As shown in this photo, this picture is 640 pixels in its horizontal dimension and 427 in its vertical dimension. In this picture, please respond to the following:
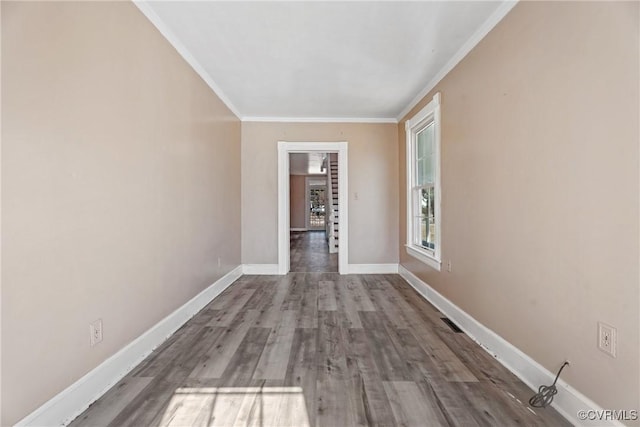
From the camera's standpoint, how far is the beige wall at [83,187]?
3.84 feet

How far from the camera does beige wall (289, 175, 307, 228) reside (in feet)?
41.0

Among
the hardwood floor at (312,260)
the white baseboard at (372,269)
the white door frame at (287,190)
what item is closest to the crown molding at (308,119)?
the white door frame at (287,190)

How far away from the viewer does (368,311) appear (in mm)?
2904

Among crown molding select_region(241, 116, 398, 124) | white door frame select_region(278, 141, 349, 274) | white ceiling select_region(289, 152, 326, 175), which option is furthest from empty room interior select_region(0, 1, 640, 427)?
white ceiling select_region(289, 152, 326, 175)

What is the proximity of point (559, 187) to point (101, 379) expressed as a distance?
8.73 feet

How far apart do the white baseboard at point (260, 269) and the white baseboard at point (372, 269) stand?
1185mm

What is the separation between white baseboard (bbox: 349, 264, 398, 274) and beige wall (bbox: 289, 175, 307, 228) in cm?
816

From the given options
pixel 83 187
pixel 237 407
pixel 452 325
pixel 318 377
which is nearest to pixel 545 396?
pixel 452 325

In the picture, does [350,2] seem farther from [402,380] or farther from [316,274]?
[316,274]

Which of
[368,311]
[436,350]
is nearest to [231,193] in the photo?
[368,311]

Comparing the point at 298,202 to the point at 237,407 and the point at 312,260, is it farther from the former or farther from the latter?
the point at 237,407

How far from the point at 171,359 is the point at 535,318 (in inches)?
90.9

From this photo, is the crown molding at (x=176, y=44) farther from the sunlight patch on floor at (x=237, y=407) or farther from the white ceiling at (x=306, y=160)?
the white ceiling at (x=306, y=160)

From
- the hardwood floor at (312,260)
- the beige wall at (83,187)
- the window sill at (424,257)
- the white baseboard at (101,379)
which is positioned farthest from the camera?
the hardwood floor at (312,260)
